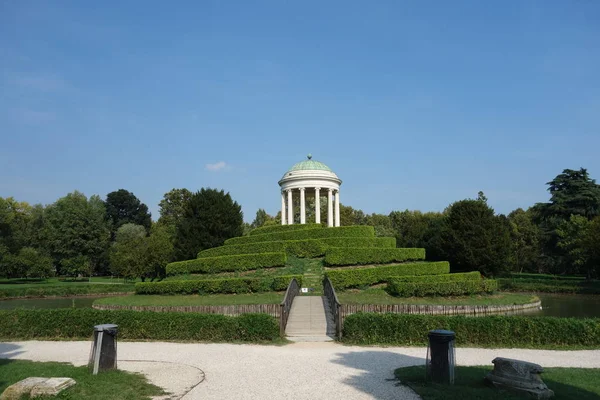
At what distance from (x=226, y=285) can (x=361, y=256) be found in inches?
465

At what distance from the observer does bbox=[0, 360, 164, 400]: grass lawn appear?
1006 centimetres

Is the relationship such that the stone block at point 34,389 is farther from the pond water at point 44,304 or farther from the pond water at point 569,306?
the pond water at point 569,306

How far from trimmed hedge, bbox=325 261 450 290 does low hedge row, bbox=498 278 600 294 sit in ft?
51.7

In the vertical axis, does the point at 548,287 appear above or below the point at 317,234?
below

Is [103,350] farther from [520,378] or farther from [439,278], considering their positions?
[439,278]

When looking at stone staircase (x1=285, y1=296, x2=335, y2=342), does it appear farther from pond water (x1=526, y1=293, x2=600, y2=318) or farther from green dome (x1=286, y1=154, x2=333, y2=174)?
green dome (x1=286, y1=154, x2=333, y2=174)

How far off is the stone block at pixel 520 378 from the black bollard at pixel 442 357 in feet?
2.94

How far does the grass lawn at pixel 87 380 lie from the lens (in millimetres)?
10062

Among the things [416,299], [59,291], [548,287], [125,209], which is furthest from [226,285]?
[125,209]

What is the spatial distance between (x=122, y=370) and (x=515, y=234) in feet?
246

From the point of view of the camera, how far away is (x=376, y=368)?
525 inches

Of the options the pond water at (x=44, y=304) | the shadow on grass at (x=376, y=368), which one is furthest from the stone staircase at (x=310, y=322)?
the pond water at (x=44, y=304)

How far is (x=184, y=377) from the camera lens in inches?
481

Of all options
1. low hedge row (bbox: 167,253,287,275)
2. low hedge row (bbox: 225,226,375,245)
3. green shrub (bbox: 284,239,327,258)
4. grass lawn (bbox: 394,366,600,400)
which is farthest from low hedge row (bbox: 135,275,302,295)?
grass lawn (bbox: 394,366,600,400)
